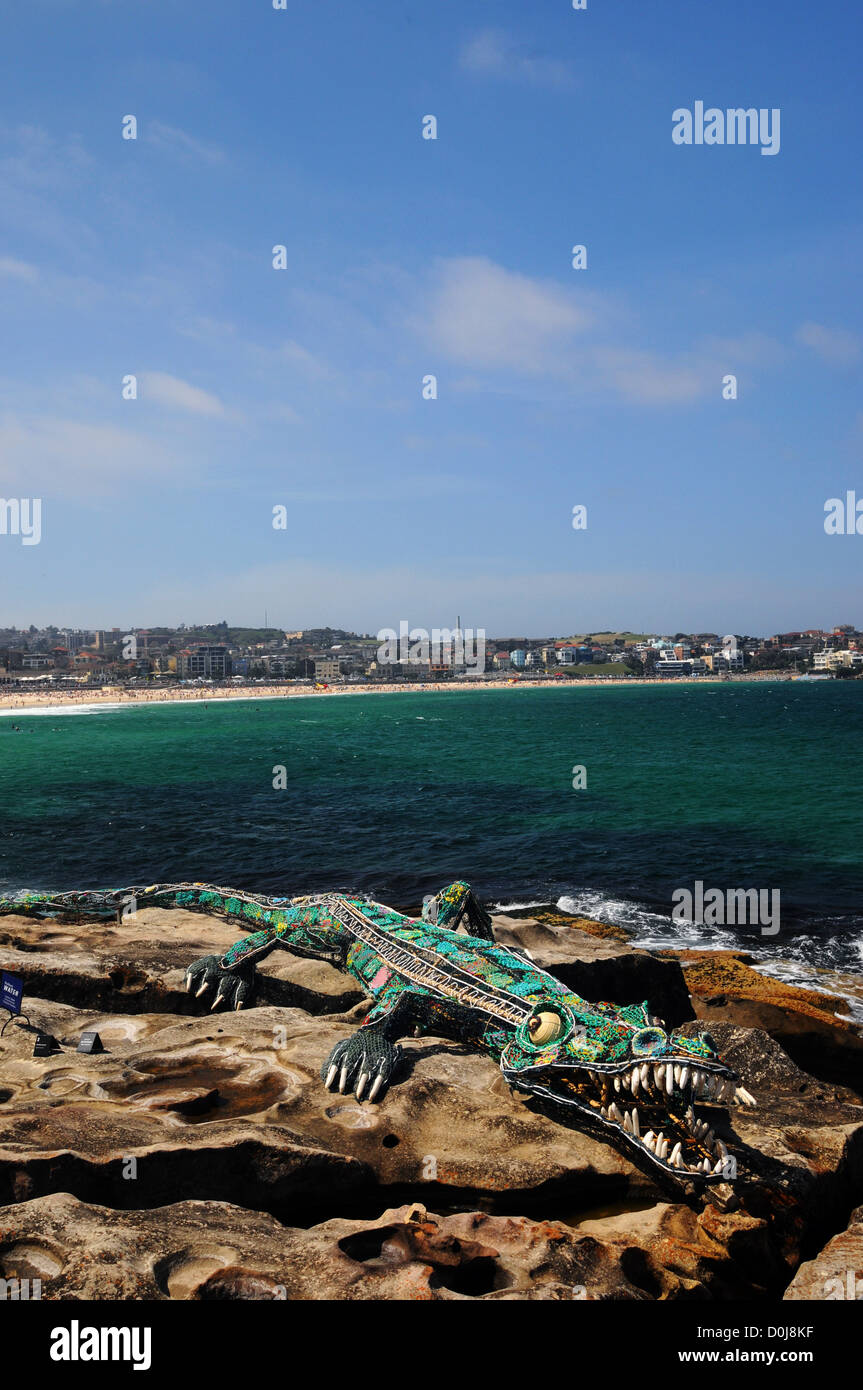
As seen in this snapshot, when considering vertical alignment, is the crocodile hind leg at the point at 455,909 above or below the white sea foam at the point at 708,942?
above

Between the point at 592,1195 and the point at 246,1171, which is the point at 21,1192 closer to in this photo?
the point at 246,1171

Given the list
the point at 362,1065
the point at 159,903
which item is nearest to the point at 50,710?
the point at 159,903

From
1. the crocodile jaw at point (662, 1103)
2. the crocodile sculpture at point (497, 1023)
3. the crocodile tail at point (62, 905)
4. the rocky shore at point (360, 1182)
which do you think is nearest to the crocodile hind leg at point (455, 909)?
the crocodile sculpture at point (497, 1023)

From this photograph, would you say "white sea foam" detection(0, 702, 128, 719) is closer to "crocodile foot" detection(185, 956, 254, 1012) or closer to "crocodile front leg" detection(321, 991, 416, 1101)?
"crocodile foot" detection(185, 956, 254, 1012)

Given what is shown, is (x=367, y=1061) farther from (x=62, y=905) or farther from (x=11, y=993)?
(x=62, y=905)

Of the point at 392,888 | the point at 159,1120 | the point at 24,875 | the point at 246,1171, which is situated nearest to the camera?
the point at 246,1171

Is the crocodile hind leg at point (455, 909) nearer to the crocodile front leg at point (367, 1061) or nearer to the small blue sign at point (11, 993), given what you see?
the crocodile front leg at point (367, 1061)
